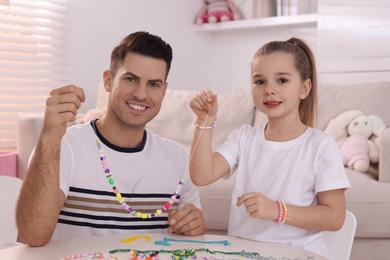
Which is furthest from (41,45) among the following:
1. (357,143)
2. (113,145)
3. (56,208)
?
(56,208)

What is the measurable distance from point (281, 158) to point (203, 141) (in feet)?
0.68

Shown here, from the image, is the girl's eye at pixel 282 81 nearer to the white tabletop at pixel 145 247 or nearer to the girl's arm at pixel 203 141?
the girl's arm at pixel 203 141

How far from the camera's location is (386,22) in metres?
3.74

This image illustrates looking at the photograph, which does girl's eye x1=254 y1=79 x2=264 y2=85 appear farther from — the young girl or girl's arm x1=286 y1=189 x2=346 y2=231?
girl's arm x1=286 y1=189 x2=346 y2=231

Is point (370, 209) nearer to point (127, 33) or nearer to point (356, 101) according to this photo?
point (356, 101)

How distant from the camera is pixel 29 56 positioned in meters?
3.63

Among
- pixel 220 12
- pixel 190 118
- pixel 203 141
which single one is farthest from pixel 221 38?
pixel 203 141

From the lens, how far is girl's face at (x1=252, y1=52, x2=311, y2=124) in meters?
1.56

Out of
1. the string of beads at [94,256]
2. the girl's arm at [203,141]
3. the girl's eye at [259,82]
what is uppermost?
the girl's eye at [259,82]

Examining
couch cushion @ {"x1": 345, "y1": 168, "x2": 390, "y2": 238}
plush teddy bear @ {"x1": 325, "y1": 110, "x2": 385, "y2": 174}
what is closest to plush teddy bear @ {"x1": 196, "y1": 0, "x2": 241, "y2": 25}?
plush teddy bear @ {"x1": 325, "y1": 110, "x2": 385, "y2": 174}

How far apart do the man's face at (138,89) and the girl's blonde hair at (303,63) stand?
279 mm

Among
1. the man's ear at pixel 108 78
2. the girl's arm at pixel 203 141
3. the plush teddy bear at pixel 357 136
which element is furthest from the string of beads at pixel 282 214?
the plush teddy bear at pixel 357 136

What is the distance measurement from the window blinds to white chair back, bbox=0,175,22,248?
1884mm

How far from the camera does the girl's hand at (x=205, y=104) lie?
1.50m
